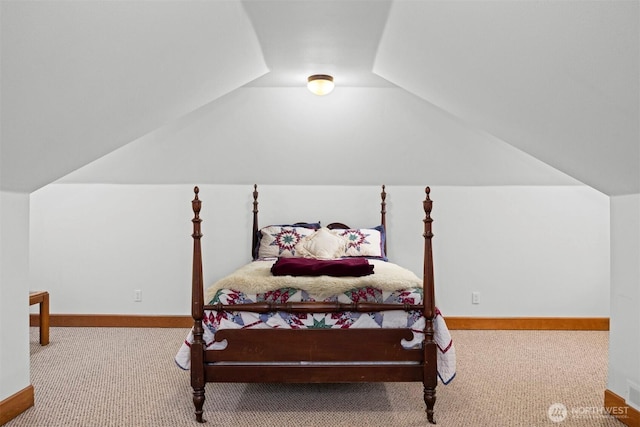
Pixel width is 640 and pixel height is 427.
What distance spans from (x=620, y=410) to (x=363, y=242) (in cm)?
214

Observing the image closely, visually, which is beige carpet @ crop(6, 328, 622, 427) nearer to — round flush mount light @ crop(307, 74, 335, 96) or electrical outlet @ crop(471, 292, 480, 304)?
electrical outlet @ crop(471, 292, 480, 304)

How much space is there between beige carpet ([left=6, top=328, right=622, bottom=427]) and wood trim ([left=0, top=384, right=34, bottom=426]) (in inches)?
1.4

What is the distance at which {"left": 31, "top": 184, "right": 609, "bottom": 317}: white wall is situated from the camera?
4.57 metres

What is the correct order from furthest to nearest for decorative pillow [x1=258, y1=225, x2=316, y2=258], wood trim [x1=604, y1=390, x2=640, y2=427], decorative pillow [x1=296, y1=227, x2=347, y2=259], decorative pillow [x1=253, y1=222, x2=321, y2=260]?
decorative pillow [x1=253, y1=222, x2=321, y2=260] → decorative pillow [x1=258, y1=225, x2=316, y2=258] → decorative pillow [x1=296, y1=227, x2=347, y2=259] → wood trim [x1=604, y1=390, x2=640, y2=427]

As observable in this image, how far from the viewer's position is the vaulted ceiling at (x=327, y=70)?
1845mm

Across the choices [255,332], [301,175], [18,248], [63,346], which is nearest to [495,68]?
[255,332]

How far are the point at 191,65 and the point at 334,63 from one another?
128cm

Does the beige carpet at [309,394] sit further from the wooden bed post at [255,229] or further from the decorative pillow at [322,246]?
the decorative pillow at [322,246]

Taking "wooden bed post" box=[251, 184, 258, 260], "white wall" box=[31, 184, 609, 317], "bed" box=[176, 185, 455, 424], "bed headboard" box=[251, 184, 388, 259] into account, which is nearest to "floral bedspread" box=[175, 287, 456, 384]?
"bed" box=[176, 185, 455, 424]

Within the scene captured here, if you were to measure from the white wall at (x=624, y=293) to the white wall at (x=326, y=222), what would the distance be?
71.6 inches

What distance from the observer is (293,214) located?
15.2 feet

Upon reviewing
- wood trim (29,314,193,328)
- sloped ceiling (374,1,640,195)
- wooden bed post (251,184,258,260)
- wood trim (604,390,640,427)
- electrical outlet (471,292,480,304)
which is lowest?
wood trim (604,390,640,427)

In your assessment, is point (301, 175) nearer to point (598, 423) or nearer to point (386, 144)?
point (386, 144)

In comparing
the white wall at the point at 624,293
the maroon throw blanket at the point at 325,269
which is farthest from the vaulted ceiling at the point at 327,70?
the maroon throw blanket at the point at 325,269
